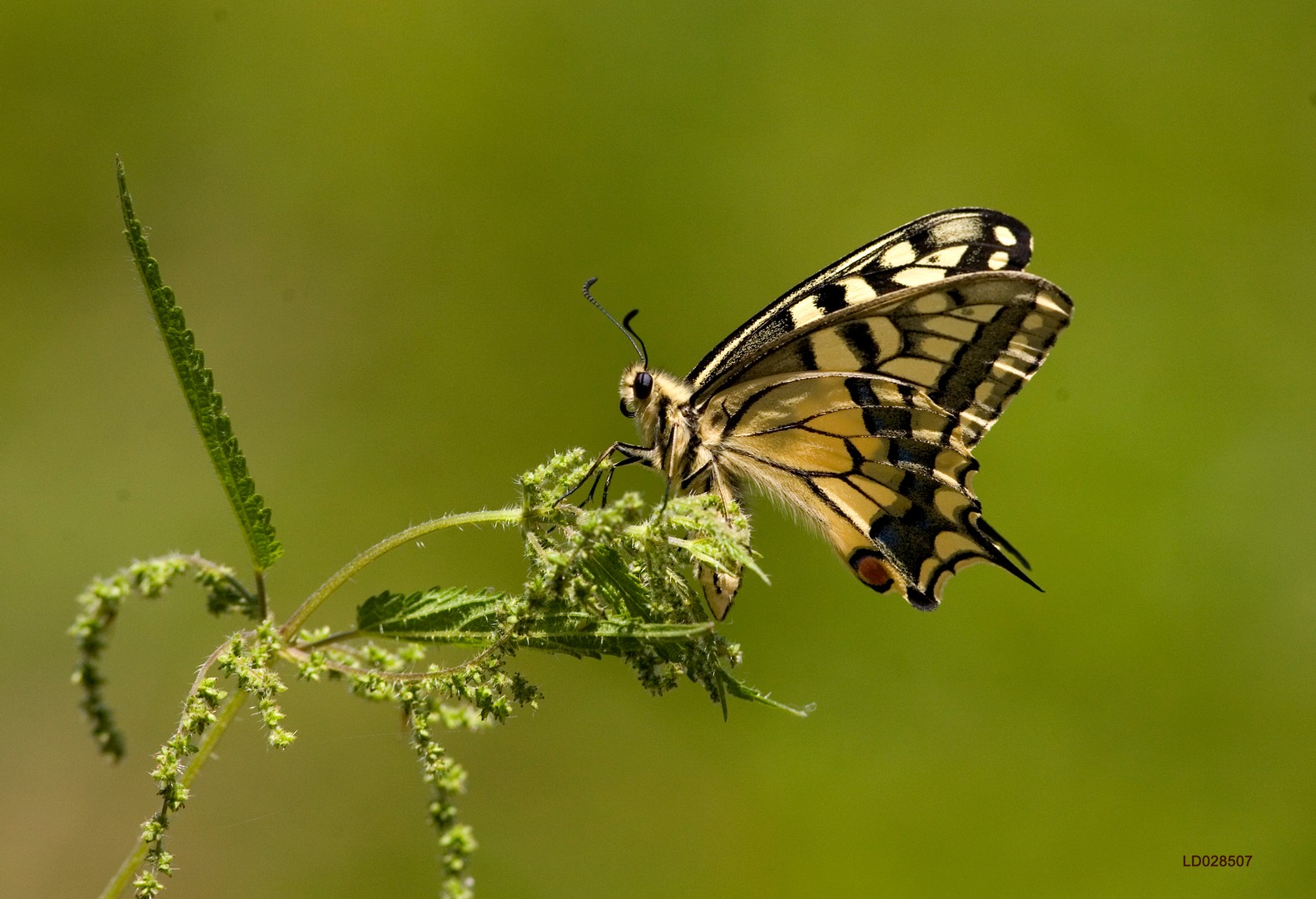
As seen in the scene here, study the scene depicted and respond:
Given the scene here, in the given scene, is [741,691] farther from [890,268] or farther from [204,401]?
[890,268]

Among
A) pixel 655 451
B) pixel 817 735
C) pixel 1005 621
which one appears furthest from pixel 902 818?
pixel 655 451

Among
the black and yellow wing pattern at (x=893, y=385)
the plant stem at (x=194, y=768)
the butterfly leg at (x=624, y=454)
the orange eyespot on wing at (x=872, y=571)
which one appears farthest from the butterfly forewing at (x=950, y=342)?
the plant stem at (x=194, y=768)

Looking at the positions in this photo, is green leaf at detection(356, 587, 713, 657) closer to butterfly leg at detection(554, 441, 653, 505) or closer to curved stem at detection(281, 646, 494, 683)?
curved stem at detection(281, 646, 494, 683)

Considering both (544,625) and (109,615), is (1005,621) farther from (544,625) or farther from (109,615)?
(109,615)

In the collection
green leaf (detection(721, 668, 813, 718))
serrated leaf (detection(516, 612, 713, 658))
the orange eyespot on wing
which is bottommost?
green leaf (detection(721, 668, 813, 718))

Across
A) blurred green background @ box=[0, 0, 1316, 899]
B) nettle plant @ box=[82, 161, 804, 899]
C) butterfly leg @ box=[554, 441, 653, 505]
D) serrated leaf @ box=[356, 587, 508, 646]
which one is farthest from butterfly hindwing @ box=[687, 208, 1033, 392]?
blurred green background @ box=[0, 0, 1316, 899]

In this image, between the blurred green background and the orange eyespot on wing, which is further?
the blurred green background

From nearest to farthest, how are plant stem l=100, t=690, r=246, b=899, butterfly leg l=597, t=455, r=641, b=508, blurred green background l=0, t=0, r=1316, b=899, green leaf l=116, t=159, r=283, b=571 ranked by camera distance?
1. plant stem l=100, t=690, r=246, b=899
2. green leaf l=116, t=159, r=283, b=571
3. butterfly leg l=597, t=455, r=641, b=508
4. blurred green background l=0, t=0, r=1316, b=899

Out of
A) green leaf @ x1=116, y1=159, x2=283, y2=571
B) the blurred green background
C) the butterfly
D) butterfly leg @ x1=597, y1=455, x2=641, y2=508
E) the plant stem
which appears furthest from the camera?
the blurred green background
